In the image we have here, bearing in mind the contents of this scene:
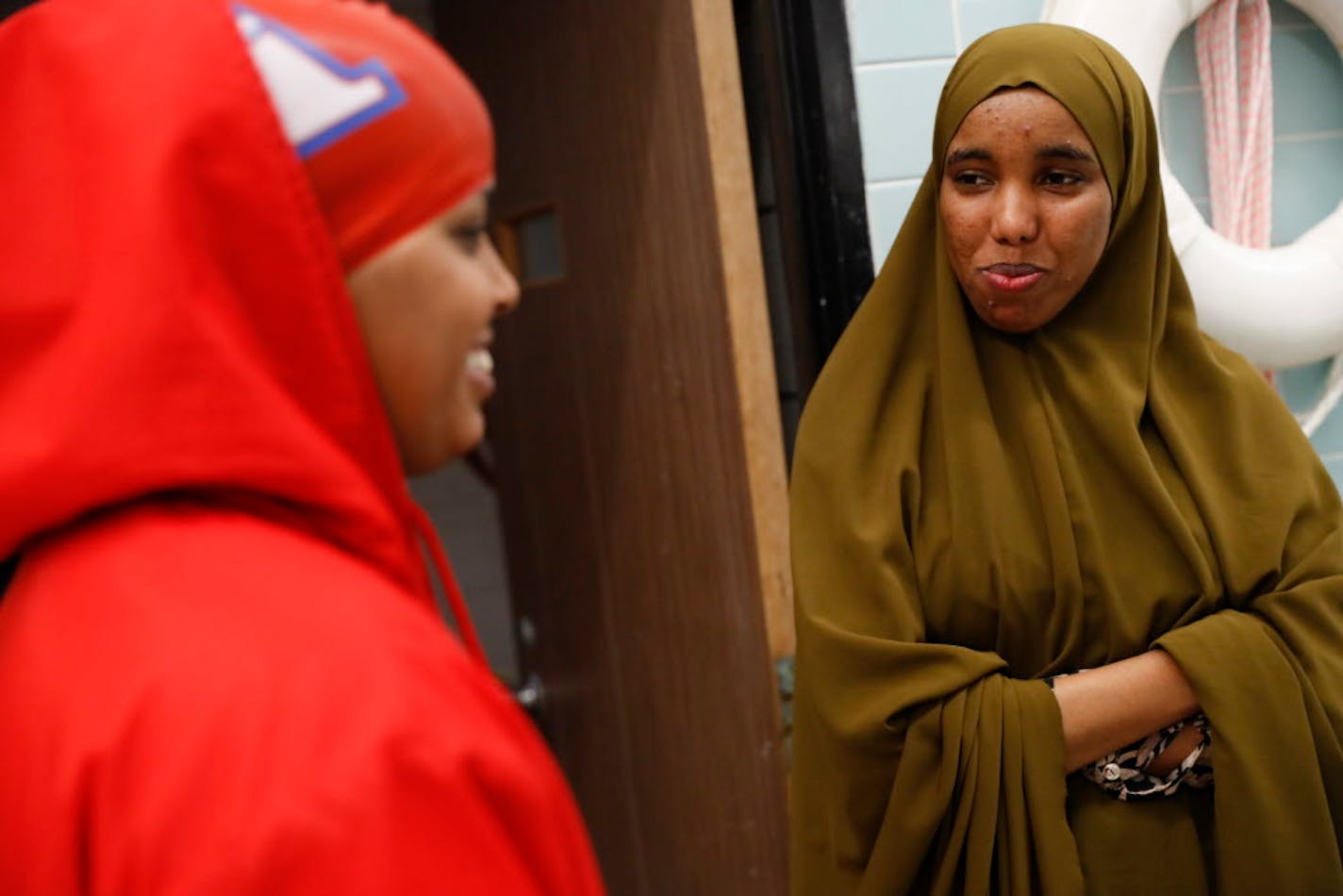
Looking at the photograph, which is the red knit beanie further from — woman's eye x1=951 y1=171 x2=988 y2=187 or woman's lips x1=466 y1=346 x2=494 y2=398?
woman's eye x1=951 y1=171 x2=988 y2=187

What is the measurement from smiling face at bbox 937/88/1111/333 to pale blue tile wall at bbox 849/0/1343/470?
45cm

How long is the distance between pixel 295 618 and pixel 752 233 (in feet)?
3.69

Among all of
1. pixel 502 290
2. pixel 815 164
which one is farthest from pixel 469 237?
pixel 815 164

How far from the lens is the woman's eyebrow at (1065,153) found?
50.1 inches

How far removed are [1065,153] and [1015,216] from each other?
76 millimetres

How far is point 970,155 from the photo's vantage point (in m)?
→ 1.30

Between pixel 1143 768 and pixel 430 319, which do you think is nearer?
pixel 430 319

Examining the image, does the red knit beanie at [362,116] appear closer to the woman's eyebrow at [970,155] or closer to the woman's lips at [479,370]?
the woman's lips at [479,370]

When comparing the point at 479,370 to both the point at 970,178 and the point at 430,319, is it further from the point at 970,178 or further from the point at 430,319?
the point at 970,178

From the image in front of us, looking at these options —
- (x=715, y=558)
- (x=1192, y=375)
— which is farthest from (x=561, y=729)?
(x=1192, y=375)

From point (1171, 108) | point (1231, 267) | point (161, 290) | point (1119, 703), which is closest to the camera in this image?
point (161, 290)

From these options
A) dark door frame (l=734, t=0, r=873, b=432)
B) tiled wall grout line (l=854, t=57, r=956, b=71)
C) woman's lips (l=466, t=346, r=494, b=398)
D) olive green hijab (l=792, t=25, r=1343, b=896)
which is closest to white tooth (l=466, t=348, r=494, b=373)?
woman's lips (l=466, t=346, r=494, b=398)

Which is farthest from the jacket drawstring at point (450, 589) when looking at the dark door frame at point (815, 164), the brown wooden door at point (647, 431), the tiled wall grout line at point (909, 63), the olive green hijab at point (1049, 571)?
the tiled wall grout line at point (909, 63)

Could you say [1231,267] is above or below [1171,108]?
below
